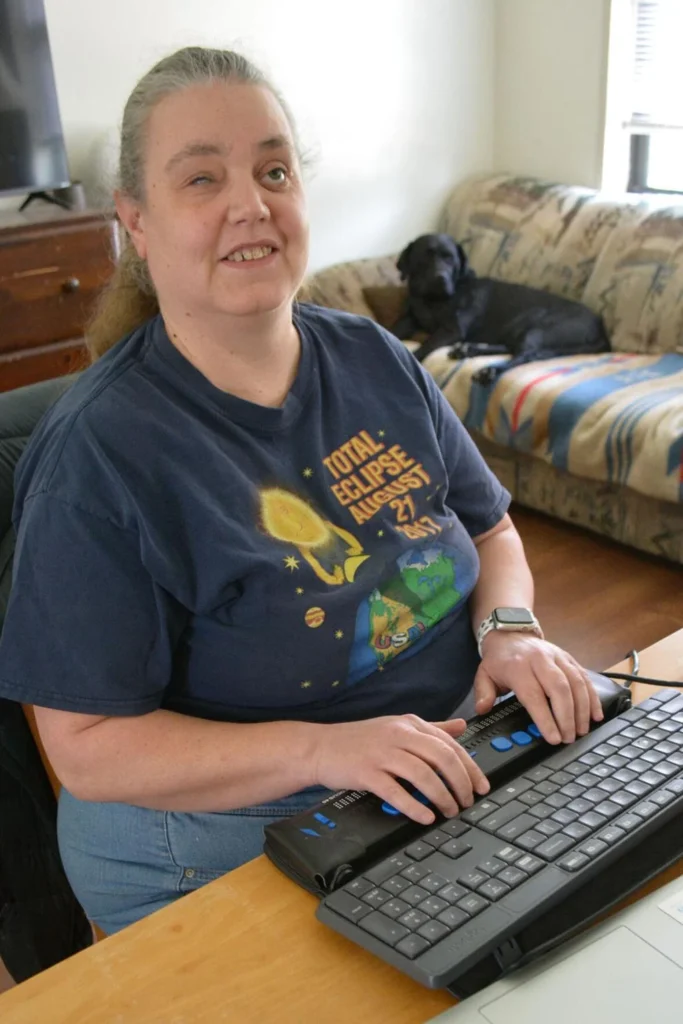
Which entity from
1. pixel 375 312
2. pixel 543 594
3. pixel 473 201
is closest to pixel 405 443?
pixel 543 594

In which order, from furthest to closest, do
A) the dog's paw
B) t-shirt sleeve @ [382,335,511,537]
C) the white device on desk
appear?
the dog's paw < t-shirt sleeve @ [382,335,511,537] < the white device on desk

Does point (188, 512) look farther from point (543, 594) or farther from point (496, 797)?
point (543, 594)

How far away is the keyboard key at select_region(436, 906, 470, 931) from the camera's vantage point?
667mm

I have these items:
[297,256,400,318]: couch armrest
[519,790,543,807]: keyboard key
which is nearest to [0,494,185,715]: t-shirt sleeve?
[519,790,543,807]: keyboard key

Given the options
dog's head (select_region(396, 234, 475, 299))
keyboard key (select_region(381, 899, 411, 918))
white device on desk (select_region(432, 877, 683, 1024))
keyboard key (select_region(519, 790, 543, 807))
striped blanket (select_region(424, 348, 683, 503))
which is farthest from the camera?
dog's head (select_region(396, 234, 475, 299))

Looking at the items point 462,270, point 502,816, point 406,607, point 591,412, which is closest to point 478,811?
point 502,816

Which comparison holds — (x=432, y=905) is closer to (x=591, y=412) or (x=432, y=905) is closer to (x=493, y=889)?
(x=493, y=889)

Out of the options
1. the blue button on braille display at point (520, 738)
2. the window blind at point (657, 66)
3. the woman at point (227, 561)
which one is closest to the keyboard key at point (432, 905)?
the woman at point (227, 561)

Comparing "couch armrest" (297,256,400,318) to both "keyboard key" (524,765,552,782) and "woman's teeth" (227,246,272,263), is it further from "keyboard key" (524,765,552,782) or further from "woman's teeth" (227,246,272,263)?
"keyboard key" (524,765,552,782)

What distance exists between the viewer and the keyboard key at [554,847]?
28.6 inches

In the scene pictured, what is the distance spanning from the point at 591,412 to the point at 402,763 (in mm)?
2317

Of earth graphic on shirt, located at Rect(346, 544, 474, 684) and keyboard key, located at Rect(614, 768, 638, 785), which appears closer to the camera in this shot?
keyboard key, located at Rect(614, 768, 638, 785)

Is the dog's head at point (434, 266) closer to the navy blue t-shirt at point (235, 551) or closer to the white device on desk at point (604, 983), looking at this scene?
the navy blue t-shirt at point (235, 551)

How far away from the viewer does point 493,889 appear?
70 cm
